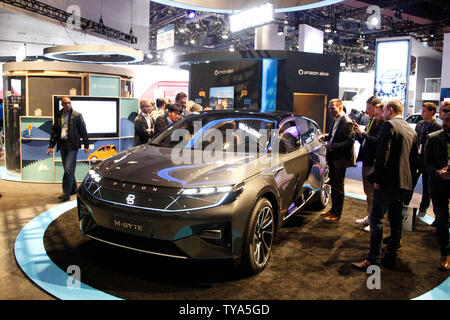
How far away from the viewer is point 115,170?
3.54 metres

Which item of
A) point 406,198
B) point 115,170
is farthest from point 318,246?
point 115,170

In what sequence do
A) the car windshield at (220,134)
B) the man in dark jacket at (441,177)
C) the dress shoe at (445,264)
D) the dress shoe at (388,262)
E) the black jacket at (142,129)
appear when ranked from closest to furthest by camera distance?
the man in dark jacket at (441,177) < the dress shoe at (445,264) < the dress shoe at (388,262) < the car windshield at (220,134) < the black jacket at (142,129)

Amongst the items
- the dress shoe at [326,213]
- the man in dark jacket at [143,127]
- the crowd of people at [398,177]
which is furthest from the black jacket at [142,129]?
the crowd of people at [398,177]

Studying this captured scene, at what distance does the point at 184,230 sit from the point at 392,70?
13.4m

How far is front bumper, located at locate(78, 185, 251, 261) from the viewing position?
3041mm

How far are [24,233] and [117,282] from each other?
75.3 inches

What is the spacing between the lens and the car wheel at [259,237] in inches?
128

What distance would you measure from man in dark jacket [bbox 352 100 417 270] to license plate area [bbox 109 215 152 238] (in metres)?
2.11

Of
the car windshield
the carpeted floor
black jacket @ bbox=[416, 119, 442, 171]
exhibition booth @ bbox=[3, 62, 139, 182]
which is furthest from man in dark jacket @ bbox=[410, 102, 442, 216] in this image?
exhibition booth @ bbox=[3, 62, 139, 182]

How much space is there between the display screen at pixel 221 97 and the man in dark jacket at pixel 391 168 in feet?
30.6

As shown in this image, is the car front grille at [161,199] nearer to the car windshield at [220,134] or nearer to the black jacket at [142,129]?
the car windshield at [220,134]

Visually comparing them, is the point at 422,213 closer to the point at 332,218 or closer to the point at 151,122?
the point at 332,218

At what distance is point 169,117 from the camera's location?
6125 mm

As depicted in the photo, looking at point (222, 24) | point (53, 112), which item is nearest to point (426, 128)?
point (53, 112)
